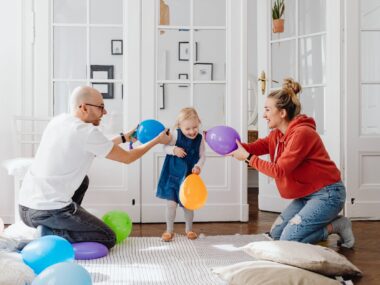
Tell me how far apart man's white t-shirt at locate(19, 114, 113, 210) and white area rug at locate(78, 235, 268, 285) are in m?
0.41

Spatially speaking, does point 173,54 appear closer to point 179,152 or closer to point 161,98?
point 161,98

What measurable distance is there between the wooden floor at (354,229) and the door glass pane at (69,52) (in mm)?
1241

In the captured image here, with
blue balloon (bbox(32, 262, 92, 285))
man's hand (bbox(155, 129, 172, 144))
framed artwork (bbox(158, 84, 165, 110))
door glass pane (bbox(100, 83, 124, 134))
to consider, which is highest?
framed artwork (bbox(158, 84, 165, 110))

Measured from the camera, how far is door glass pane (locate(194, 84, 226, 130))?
13.7ft

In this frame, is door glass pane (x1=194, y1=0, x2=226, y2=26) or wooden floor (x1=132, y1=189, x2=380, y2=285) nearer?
wooden floor (x1=132, y1=189, x2=380, y2=285)

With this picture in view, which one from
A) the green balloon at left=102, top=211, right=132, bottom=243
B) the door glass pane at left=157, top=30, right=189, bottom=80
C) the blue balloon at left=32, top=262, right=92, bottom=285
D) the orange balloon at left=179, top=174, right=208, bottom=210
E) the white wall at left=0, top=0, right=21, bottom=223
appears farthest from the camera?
the door glass pane at left=157, top=30, right=189, bottom=80

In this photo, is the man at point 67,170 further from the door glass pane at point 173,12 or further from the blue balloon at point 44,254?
the door glass pane at point 173,12

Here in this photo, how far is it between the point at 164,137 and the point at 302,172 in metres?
0.82

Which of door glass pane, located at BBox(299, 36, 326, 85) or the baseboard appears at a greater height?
door glass pane, located at BBox(299, 36, 326, 85)

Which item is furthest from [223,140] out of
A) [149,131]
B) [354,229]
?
[354,229]

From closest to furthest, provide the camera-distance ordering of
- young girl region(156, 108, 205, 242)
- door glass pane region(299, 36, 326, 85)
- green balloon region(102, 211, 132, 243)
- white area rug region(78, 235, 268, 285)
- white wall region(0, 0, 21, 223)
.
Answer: white area rug region(78, 235, 268, 285) < green balloon region(102, 211, 132, 243) < young girl region(156, 108, 205, 242) < white wall region(0, 0, 21, 223) < door glass pane region(299, 36, 326, 85)

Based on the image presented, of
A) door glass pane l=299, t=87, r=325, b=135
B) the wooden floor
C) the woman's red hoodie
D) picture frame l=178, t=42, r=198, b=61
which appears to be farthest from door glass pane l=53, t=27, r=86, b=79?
door glass pane l=299, t=87, r=325, b=135

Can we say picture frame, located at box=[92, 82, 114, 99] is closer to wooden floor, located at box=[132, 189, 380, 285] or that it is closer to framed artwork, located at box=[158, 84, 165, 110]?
framed artwork, located at box=[158, 84, 165, 110]

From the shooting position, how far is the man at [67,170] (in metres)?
2.84
